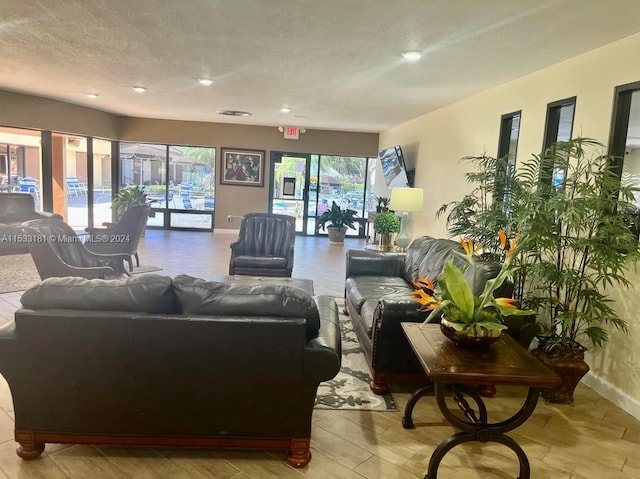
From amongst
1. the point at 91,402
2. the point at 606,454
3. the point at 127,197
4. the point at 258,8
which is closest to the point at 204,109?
the point at 127,197

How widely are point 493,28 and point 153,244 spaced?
6885mm

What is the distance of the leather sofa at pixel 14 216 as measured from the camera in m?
6.69

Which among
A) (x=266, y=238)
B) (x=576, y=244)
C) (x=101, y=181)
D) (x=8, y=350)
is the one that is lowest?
(x=8, y=350)

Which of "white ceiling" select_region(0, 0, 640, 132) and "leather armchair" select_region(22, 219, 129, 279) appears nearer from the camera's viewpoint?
"white ceiling" select_region(0, 0, 640, 132)

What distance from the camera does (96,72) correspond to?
4988 millimetres

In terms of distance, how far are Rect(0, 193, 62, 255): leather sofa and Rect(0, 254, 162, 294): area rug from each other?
0.44 feet

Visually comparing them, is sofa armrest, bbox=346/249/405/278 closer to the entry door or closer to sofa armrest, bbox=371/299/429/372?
sofa armrest, bbox=371/299/429/372

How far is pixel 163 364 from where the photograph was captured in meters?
2.02

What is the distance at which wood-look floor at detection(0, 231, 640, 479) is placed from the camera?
2.09m

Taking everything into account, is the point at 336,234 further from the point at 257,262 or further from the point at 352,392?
the point at 352,392

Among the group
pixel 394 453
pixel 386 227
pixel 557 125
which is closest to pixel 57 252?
pixel 394 453

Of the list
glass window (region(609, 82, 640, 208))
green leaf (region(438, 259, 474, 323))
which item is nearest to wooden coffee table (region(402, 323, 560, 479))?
green leaf (region(438, 259, 474, 323))

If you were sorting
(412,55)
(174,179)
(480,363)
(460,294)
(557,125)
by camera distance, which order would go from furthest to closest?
(174,179) < (557,125) < (412,55) < (460,294) < (480,363)

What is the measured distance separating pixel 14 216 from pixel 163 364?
21.6 feet
